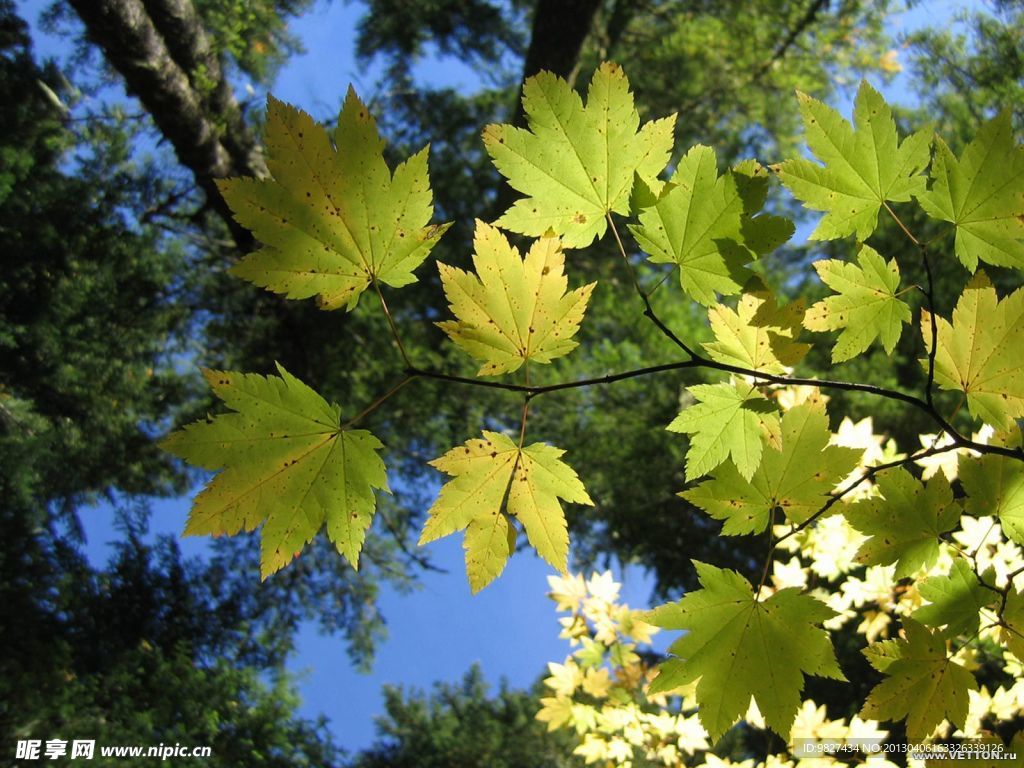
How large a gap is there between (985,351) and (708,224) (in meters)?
0.34

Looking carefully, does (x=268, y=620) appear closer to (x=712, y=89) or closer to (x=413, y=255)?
(x=413, y=255)

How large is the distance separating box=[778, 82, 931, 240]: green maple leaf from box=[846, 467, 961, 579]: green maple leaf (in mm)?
299

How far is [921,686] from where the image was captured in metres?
0.93

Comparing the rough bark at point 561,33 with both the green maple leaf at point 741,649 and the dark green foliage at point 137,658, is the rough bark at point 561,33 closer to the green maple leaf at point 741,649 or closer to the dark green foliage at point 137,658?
the dark green foliage at point 137,658

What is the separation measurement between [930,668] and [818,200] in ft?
1.91

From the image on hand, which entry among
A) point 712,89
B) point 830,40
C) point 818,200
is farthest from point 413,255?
point 830,40

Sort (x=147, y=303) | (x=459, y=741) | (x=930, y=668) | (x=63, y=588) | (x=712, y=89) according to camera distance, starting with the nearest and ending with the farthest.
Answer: (x=930, y=668)
(x=63, y=588)
(x=147, y=303)
(x=459, y=741)
(x=712, y=89)

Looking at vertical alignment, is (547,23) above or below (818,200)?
above

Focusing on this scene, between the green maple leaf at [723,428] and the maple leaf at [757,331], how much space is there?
0.14ft

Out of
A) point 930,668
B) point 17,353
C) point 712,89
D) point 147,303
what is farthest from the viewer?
point 712,89

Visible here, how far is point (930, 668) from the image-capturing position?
92 centimetres

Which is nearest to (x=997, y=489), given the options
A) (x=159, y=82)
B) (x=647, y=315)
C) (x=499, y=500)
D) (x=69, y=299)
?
(x=647, y=315)

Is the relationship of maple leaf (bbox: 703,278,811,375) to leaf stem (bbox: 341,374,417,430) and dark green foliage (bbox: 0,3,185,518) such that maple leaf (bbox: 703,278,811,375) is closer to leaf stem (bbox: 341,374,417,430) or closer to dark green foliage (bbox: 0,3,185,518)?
leaf stem (bbox: 341,374,417,430)

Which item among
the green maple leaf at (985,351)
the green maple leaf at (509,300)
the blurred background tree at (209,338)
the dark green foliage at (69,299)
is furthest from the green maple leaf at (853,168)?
the dark green foliage at (69,299)
